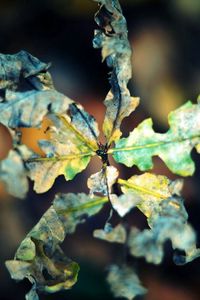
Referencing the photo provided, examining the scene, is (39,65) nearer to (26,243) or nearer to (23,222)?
(26,243)

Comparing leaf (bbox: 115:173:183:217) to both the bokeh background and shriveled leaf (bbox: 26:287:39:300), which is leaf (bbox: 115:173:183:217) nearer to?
shriveled leaf (bbox: 26:287:39:300)

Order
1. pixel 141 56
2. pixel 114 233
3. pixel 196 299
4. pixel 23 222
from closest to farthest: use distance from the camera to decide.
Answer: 1. pixel 114 233
2. pixel 196 299
3. pixel 23 222
4. pixel 141 56

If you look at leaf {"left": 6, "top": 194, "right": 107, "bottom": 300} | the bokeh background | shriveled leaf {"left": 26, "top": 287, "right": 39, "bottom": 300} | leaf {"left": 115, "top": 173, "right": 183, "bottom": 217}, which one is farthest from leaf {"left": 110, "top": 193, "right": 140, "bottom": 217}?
the bokeh background

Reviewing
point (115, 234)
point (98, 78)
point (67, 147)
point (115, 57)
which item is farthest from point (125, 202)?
point (98, 78)

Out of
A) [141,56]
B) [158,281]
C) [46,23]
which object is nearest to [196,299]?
[158,281]

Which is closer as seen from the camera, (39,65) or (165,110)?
(39,65)

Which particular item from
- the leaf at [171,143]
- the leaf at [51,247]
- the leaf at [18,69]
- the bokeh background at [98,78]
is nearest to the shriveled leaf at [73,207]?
the leaf at [51,247]

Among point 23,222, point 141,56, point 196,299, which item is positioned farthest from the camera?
point 141,56
